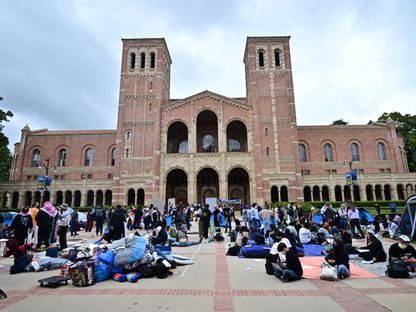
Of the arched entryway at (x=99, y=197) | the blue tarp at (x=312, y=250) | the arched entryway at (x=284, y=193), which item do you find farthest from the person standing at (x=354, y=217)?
the arched entryway at (x=99, y=197)

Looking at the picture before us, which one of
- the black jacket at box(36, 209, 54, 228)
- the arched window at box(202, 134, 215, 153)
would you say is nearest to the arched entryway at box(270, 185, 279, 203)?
the arched window at box(202, 134, 215, 153)

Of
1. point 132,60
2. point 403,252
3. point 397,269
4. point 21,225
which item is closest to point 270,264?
point 397,269

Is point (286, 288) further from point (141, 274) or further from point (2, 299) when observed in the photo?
point (2, 299)

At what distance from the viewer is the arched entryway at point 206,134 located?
1577 inches

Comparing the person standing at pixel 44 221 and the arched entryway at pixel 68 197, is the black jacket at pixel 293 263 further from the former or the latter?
the arched entryway at pixel 68 197

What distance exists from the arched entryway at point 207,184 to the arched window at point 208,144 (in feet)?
12.6

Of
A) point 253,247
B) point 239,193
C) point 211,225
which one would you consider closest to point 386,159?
point 239,193

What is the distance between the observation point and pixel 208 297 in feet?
16.6

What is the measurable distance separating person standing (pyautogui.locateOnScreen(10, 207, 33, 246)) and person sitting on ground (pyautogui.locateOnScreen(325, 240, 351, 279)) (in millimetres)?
9251

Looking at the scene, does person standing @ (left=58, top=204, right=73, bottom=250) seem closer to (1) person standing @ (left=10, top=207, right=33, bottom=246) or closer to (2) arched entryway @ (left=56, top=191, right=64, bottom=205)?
(1) person standing @ (left=10, top=207, right=33, bottom=246)

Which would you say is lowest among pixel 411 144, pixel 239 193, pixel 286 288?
pixel 286 288

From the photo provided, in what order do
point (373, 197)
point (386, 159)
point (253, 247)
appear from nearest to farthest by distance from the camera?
point (253, 247) → point (373, 197) → point (386, 159)

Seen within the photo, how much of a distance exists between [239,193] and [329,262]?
31327 mm

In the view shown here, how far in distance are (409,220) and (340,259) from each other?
7.69 m
